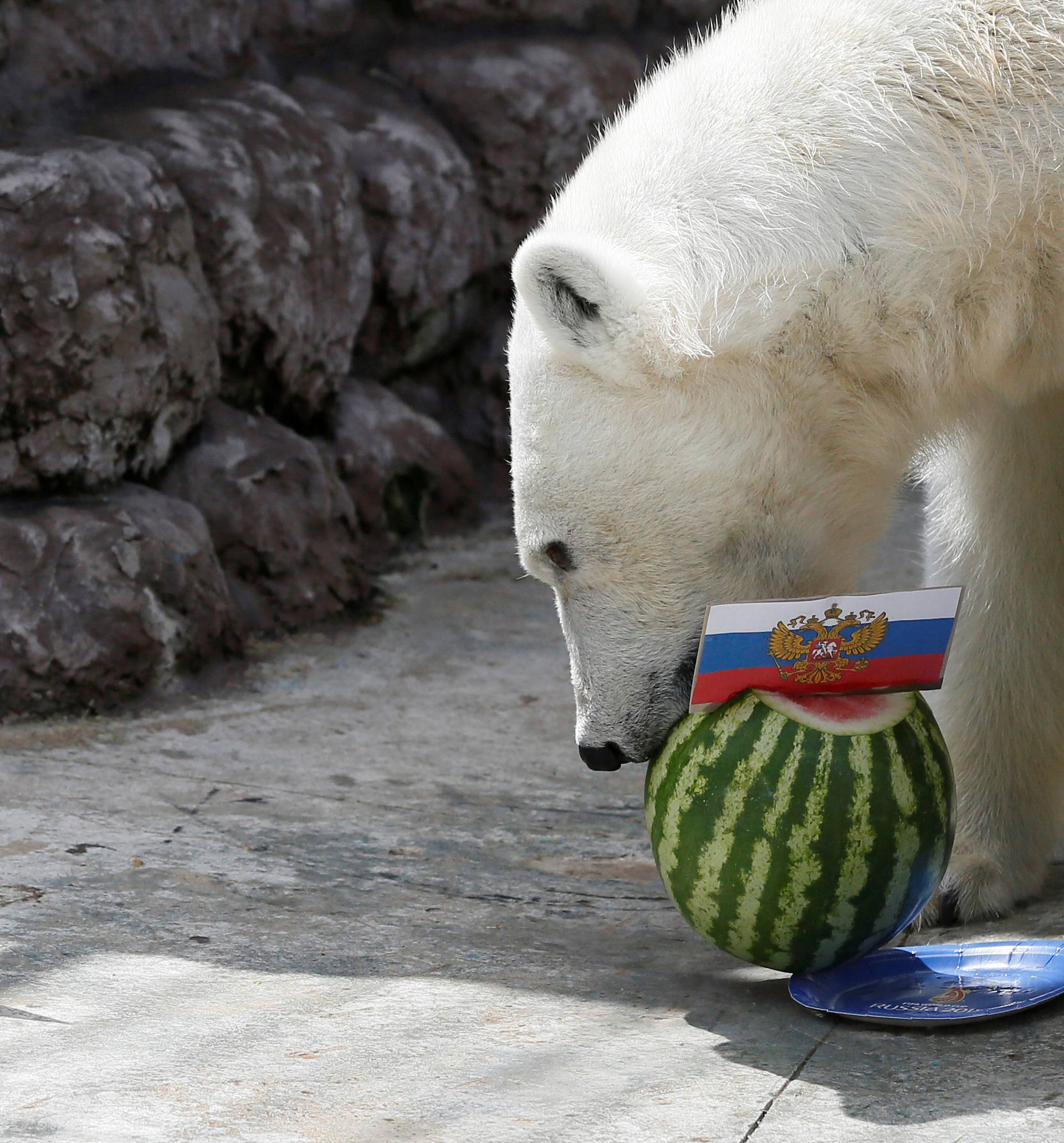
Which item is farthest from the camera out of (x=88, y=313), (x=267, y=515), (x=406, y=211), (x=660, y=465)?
(x=406, y=211)

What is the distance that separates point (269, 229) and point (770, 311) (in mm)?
2834

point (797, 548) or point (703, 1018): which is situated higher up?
point (797, 548)

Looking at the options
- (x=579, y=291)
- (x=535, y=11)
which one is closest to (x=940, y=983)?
(x=579, y=291)

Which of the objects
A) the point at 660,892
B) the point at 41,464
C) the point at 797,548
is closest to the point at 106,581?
the point at 41,464

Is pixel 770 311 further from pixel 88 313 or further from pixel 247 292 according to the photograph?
pixel 247 292

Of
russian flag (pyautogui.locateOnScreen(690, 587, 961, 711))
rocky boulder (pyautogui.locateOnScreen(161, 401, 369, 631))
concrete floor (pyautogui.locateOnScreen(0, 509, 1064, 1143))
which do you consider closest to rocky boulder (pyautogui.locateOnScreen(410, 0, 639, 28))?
rocky boulder (pyautogui.locateOnScreen(161, 401, 369, 631))

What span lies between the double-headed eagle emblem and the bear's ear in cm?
44

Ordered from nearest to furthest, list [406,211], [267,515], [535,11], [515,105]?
[267,515]
[406,211]
[515,105]
[535,11]

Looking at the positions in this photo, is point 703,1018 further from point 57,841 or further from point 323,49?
point 323,49

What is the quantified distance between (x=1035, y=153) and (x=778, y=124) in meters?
0.33

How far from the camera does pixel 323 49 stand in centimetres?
564

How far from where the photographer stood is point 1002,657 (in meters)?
2.68

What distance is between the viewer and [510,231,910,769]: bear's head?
2.04m

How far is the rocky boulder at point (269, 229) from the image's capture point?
14.4 feet
